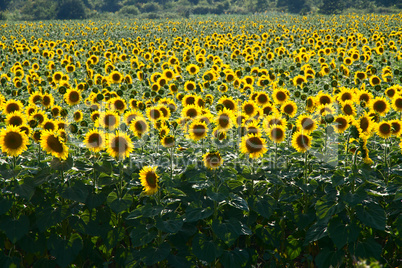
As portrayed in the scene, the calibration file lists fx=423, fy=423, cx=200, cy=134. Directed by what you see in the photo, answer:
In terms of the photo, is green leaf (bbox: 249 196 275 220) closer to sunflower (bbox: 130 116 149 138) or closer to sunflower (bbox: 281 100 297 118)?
sunflower (bbox: 130 116 149 138)

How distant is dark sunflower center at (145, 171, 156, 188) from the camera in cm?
386

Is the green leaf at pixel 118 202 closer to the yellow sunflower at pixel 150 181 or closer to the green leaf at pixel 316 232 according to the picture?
the yellow sunflower at pixel 150 181

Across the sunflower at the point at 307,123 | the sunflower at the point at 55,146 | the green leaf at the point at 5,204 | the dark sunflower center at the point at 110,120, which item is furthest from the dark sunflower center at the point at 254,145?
the green leaf at the point at 5,204

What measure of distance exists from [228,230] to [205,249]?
0.28m

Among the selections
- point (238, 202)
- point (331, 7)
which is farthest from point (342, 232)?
point (331, 7)

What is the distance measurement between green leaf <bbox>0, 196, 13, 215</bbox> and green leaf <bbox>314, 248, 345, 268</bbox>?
294 cm

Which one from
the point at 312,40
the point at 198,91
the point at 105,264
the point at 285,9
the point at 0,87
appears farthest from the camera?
the point at 285,9

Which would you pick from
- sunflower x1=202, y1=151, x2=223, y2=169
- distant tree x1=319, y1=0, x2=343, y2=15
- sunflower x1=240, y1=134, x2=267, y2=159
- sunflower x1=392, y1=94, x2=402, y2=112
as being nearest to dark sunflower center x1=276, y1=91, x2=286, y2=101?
sunflower x1=392, y1=94, x2=402, y2=112

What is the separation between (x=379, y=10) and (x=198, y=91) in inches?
2207

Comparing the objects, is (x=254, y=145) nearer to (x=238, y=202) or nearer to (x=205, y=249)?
(x=238, y=202)

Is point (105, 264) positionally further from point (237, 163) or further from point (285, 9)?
point (285, 9)

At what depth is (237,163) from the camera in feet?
15.2

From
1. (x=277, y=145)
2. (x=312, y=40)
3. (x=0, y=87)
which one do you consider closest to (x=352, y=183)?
(x=277, y=145)

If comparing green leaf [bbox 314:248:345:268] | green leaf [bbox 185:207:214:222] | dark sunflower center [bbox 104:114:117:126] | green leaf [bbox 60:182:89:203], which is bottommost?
green leaf [bbox 314:248:345:268]
